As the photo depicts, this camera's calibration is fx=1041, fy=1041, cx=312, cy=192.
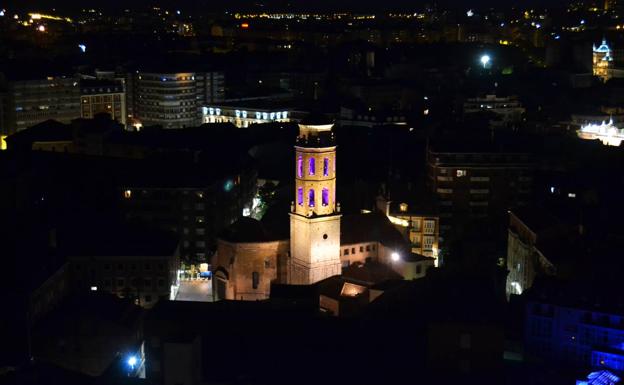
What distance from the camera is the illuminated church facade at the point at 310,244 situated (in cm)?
3003

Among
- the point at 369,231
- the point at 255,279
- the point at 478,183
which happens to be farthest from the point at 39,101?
the point at 369,231

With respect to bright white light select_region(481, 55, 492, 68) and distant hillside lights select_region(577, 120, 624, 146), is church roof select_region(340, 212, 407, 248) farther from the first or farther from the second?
bright white light select_region(481, 55, 492, 68)

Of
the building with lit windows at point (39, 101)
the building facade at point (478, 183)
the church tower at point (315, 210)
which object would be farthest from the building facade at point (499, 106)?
the church tower at point (315, 210)

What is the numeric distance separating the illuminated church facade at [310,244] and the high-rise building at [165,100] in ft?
135

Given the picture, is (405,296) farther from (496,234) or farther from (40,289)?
(496,234)

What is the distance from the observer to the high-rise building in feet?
240

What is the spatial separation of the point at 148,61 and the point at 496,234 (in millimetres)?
46658

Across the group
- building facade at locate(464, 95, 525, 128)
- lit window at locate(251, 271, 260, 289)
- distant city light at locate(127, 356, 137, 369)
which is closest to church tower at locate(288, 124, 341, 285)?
lit window at locate(251, 271, 260, 289)

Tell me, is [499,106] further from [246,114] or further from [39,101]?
[39,101]

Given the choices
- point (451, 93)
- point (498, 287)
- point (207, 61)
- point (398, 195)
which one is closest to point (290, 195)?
point (398, 195)

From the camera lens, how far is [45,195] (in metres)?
44.2

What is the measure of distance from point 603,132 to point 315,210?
1357 inches

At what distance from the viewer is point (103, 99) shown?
71.7m

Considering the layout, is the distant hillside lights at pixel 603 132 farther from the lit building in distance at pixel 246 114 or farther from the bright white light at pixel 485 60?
the bright white light at pixel 485 60
